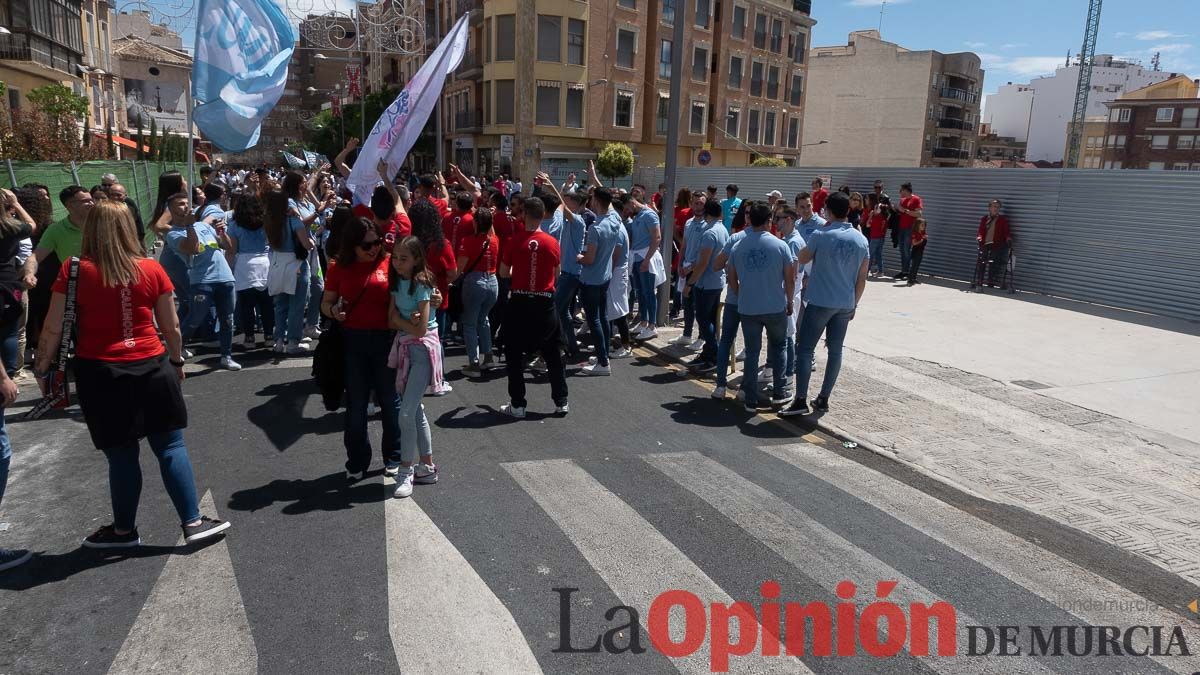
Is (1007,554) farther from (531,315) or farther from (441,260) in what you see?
(441,260)

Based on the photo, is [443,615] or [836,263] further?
[836,263]

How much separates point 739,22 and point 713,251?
4627 cm

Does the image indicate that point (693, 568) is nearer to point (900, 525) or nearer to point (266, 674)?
point (900, 525)

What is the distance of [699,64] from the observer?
48156mm

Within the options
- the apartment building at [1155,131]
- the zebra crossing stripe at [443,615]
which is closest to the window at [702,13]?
the zebra crossing stripe at [443,615]

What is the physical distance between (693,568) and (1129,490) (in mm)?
3718

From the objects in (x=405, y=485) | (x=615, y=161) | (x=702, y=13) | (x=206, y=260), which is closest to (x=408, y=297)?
(x=405, y=485)

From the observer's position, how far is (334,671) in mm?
3328

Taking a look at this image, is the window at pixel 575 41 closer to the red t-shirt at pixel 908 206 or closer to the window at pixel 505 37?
the window at pixel 505 37

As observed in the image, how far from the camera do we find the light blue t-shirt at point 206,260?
26.6ft

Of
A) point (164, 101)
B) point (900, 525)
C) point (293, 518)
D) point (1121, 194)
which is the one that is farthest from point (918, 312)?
point (164, 101)

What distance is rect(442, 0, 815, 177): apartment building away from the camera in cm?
4156

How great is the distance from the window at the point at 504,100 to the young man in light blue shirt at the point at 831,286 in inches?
1466

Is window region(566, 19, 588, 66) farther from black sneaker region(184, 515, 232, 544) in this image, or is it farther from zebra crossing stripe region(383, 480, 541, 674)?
zebra crossing stripe region(383, 480, 541, 674)
